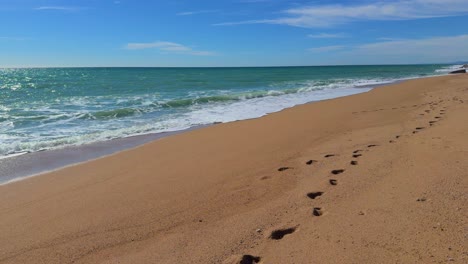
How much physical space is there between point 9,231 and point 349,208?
135 inches

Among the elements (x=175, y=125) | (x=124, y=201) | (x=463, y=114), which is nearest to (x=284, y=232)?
(x=124, y=201)

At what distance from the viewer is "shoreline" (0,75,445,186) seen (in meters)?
6.23

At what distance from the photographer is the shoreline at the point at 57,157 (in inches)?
245

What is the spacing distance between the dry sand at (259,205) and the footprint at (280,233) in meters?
0.01

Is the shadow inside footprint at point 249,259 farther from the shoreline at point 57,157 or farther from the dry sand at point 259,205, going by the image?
the shoreline at point 57,157

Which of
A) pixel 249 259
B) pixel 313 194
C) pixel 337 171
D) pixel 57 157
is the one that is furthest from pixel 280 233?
pixel 57 157

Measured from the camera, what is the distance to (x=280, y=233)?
126 inches

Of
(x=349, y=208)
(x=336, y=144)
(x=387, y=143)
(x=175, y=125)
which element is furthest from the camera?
(x=175, y=125)

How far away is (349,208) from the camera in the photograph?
354 centimetres

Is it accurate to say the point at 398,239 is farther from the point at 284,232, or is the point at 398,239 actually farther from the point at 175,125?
the point at 175,125

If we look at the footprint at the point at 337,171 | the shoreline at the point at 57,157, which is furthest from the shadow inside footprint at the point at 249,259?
the shoreline at the point at 57,157

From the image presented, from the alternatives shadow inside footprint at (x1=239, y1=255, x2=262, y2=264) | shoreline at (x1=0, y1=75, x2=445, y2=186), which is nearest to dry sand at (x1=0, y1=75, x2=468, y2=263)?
shadow inside footprint at (x1=239, y1=255, x2=262, y2=264)

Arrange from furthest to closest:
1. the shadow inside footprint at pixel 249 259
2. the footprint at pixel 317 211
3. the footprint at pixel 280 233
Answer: the footprint at pixel 317 211 < the footprint at pixel 280 233 < the shadow inside footprint at pixel 249 259

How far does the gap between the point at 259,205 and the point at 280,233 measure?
694 millimetres
